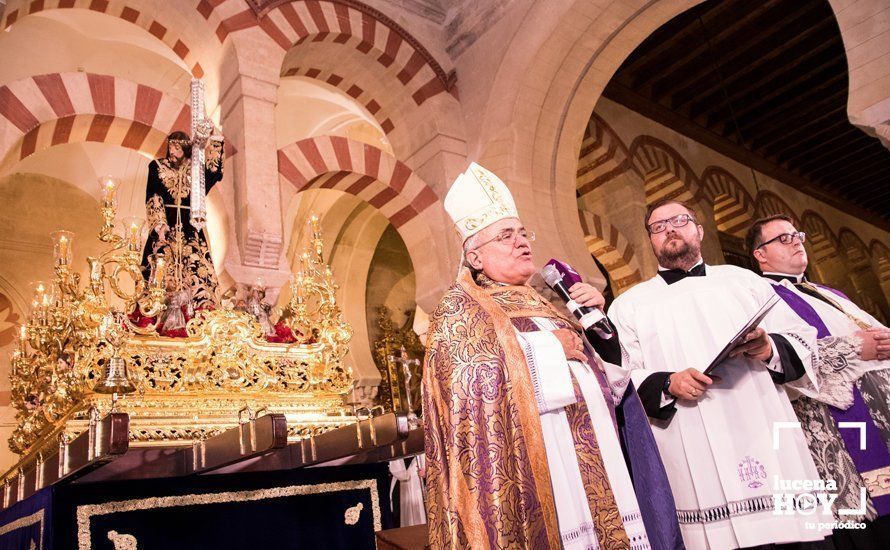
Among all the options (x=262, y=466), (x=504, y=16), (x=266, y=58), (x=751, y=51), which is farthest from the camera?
(x=751, y=51)

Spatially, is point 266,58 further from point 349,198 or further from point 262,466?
point 349,198

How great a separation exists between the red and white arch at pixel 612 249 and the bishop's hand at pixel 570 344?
21.3ft

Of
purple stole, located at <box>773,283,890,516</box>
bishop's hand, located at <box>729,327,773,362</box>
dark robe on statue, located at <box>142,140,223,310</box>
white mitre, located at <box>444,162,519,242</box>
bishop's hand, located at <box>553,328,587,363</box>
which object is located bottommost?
purple stole, located at <box>773,283,890,516</box>

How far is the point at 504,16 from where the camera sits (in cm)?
648

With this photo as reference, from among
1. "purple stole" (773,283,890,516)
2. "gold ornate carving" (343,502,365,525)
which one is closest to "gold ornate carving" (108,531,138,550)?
"gold ornate carving" (343,502,365,525)

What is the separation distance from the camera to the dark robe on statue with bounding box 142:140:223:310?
158 inches

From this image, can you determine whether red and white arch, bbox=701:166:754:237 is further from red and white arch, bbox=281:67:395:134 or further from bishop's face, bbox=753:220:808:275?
bishop's face, bbox=753:220:808:275

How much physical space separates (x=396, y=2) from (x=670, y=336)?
521 centimetres

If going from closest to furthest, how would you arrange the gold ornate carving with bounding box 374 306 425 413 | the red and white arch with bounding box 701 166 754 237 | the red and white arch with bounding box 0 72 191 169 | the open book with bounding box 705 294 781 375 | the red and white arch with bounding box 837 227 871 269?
1. the open book with bounding box 705 294 781 375
2. the red and white arch with bounding box 0 72 191 169
3. the gold ornate carving with bounding box 374 306 425 413
4. the red and white arch with bounding box 701 166 754 237
5. the red and white arch with bounding box 837 227 871 269

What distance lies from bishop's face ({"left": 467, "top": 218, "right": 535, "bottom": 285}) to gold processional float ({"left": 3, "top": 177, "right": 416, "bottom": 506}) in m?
0.79

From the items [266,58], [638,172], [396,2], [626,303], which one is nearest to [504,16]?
[396,2]

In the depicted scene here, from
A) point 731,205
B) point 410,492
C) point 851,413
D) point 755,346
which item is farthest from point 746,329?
point 731,205

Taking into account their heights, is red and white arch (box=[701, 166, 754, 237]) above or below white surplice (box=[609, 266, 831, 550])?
above

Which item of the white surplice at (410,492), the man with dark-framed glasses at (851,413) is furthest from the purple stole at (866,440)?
the white surplice at (410,492)
